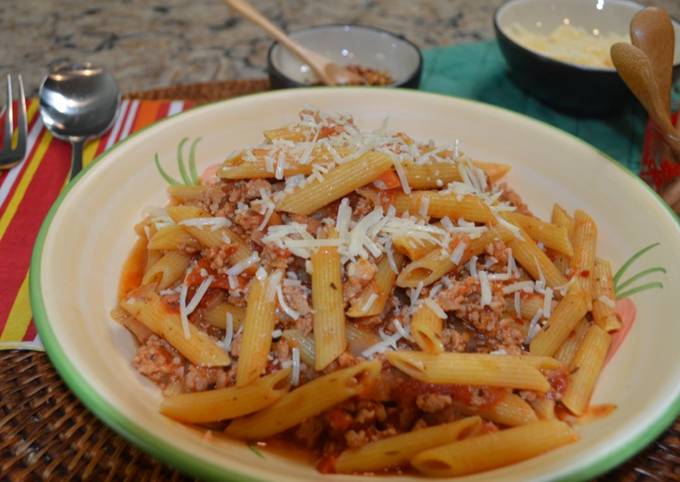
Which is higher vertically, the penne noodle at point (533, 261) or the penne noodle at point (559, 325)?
the penne noodle at point (533, 261)

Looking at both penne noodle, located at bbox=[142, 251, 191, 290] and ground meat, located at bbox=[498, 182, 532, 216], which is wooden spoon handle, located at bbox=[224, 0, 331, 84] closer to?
ground meat, located at bbox=[498, 182, 532, 216]

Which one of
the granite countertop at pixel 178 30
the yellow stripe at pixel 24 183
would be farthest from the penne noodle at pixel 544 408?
the granite countertop at pixel 178 30

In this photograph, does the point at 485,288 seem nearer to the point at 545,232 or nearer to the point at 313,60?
the point at 545,232

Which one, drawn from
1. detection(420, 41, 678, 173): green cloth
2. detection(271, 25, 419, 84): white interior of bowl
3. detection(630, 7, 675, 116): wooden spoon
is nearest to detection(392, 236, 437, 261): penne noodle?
detection(630, 7, 675, 116): wooden spoon

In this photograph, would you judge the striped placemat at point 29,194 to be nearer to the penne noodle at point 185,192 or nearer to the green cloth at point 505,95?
the penne noodle at point 185,192

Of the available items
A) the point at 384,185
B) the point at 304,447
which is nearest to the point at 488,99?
the point at 384,185

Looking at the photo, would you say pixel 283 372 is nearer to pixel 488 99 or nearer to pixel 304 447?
pixel 304 447

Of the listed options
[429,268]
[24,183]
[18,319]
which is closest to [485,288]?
[429,268]
